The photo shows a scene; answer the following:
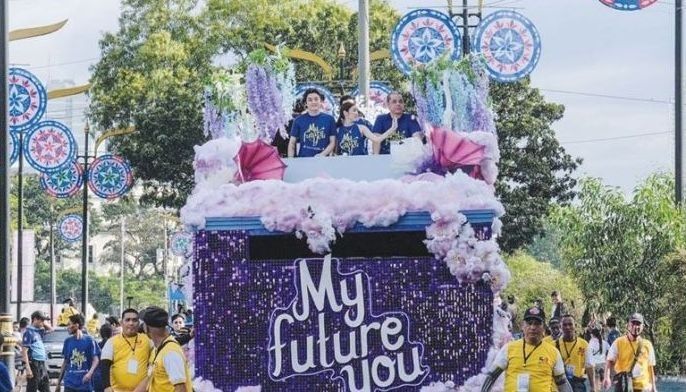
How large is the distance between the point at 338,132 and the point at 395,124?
0.51 m

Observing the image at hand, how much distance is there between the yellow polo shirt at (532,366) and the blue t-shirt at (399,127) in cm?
214

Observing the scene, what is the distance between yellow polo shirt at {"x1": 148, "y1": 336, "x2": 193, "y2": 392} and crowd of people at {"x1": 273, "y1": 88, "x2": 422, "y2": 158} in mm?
2783

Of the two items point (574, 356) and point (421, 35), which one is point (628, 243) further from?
point (574, 356)

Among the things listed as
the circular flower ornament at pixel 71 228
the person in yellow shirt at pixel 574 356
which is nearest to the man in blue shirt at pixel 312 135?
the person in yellow shirt at pixel 574 356

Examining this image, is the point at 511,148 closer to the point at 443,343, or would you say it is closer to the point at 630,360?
the point at 630,360

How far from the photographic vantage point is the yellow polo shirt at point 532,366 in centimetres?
1239

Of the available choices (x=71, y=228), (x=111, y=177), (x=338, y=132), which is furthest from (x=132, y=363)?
(x=71, y=228)

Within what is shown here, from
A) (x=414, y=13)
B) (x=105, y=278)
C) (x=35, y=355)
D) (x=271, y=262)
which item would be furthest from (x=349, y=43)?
(x=105, y=278)

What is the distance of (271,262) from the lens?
1188 cm

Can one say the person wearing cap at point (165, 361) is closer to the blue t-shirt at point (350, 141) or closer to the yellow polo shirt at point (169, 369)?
the yellow polo shirt at point (169, 369)

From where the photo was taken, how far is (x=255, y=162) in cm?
1238

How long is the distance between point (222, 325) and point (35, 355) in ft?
48.6

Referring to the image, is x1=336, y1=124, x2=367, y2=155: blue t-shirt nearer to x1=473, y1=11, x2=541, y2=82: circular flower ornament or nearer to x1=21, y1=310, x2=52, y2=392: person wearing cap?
x1=21, y1=310, x2=52, y2=392: person wearing cap

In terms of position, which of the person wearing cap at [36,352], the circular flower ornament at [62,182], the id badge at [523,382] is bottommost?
the person wearing cap at [36,352]
